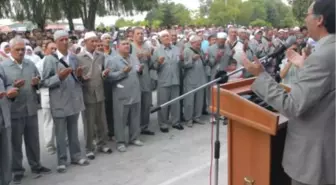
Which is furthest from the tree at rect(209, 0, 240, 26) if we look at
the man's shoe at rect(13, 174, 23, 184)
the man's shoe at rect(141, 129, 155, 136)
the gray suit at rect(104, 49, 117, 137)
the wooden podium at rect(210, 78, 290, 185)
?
the wooden podium at rect(210, 78, 290, 185)

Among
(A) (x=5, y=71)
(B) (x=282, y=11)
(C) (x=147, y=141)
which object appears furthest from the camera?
(B) (x=282, y=11)

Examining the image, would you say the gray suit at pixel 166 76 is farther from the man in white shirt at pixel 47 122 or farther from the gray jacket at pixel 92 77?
the man in white shirt at pixel 47 122

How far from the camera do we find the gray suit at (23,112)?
4641 mm

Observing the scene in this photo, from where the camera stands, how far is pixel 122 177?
16.0 feet

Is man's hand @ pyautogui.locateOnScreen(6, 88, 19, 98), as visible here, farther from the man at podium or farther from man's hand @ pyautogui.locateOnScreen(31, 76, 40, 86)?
the man at podium

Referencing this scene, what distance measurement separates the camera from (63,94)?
5016 millimetres

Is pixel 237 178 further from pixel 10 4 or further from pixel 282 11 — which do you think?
pixel 282 11

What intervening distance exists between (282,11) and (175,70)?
80402 mm

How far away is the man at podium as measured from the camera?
199cm

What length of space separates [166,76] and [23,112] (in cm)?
285

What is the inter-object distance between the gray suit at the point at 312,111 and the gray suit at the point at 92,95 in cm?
373

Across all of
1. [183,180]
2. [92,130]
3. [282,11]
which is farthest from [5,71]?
[282,11]

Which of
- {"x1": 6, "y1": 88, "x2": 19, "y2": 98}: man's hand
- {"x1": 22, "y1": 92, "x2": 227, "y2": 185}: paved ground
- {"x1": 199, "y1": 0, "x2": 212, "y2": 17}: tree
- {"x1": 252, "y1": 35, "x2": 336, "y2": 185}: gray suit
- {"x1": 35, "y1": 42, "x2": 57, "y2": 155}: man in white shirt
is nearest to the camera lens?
{"x1": 252, "y1": 35, "x2": 336, "y2": 185}: gray suit

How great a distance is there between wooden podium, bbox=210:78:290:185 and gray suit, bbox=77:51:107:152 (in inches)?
125
